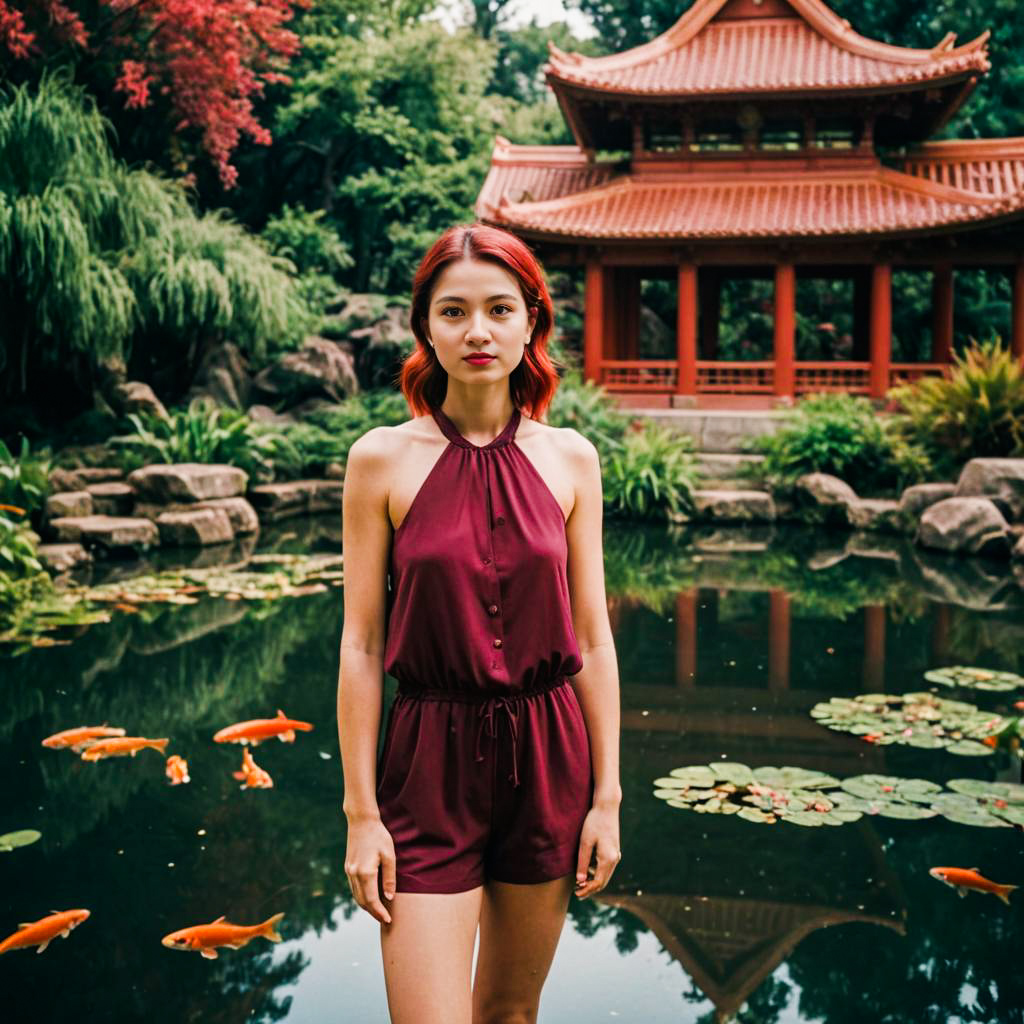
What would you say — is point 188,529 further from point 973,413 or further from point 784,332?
point 784,332

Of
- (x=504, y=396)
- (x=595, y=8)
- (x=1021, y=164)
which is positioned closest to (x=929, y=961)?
(x=504, y=396)

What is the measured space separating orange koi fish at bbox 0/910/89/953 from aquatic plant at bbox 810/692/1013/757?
307 cm

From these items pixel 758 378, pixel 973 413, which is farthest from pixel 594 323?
pixel 973 413

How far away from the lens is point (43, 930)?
3051 mm

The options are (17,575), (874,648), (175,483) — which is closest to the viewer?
(874,648)

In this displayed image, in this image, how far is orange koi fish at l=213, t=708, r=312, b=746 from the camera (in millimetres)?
4758

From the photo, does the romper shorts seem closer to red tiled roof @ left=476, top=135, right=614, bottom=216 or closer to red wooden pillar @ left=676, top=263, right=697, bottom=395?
red wooden pillar @ left=676, top=263, right=697, bottom=395

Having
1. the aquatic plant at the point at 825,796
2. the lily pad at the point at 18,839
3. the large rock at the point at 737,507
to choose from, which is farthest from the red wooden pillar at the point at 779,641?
the large rock at the point at 737,507

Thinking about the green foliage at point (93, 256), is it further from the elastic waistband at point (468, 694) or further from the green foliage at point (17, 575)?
the elastic waistband at point (468, 694)

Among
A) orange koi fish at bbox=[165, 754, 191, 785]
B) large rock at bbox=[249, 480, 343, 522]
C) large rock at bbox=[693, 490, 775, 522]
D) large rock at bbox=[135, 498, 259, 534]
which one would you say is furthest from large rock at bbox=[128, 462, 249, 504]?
orange koi fish at bbox=[165, 754, 191, 785]

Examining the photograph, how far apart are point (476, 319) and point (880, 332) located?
48.3 ft

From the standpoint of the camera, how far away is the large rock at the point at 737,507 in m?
12.5

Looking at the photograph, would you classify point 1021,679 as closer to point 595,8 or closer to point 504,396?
point 504,396

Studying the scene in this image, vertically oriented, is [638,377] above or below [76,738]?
above
